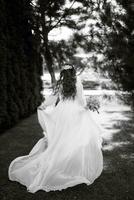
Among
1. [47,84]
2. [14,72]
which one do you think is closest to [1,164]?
[14,72]

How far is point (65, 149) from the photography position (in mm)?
5730

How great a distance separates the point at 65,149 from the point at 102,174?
97cm

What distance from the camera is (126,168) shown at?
6.56m

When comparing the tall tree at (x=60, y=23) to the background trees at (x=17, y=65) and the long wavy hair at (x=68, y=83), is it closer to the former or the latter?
the background trees at (x=17, y=65)

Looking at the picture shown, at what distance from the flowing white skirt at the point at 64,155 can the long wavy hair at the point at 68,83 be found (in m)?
0.14

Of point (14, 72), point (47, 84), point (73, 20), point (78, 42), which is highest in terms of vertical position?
point (73, 20)

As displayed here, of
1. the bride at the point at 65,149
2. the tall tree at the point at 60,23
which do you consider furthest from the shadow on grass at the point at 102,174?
the tall tree at the point at 60,23

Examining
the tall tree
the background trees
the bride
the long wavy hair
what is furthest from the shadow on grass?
the tall tree

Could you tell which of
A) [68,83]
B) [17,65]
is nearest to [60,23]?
[17,65]

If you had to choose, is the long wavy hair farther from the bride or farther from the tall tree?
the tall tree

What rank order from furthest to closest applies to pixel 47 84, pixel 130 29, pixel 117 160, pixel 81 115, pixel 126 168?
pixel 47 84
pixel 130 29
pixel 117 160
pixel 126 168
pixel 81 115

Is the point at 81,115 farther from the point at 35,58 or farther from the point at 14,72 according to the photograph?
the point at 35,58

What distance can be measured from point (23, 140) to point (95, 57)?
6.02 metres

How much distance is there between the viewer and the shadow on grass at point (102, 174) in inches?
205
